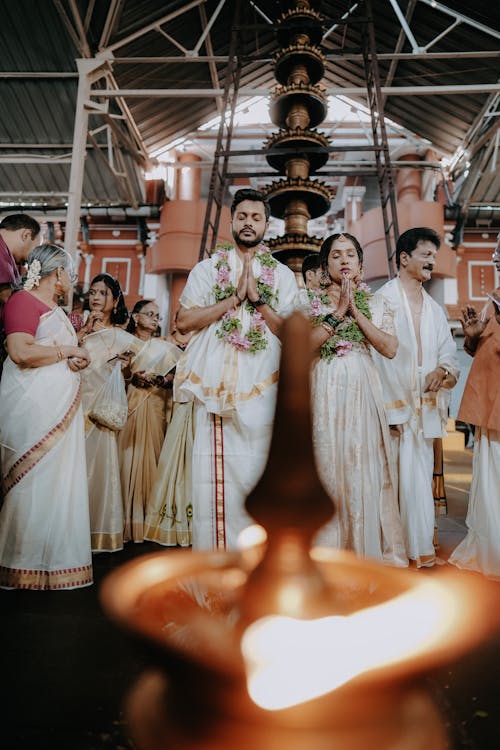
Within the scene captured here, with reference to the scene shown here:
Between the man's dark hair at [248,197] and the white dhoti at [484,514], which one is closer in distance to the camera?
Result: the man's dark hair at [248,197]

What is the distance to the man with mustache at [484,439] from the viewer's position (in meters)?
2.57

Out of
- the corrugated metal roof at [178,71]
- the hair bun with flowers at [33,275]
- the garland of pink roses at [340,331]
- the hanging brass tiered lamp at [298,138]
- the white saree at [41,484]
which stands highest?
the corrugated metal roof at [178,71]

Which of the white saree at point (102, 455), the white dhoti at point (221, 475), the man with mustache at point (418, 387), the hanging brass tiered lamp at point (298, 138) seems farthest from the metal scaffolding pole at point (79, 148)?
the white dhoti at point (221, 475)

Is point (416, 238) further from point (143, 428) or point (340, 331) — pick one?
point (143, 428)

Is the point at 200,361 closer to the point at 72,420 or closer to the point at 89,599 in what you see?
the point at 72,420

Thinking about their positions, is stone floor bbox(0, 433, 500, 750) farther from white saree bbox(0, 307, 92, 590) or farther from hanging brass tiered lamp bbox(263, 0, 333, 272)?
hanging brass tiered lamp bbox(263, 0, 333, 272)

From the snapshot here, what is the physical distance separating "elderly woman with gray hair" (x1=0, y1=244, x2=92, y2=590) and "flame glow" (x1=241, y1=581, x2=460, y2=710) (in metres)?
2.01

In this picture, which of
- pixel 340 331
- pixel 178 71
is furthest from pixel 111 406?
pixel 178 71

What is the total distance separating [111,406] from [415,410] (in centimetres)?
181

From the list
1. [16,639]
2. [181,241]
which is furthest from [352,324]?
[181,241]

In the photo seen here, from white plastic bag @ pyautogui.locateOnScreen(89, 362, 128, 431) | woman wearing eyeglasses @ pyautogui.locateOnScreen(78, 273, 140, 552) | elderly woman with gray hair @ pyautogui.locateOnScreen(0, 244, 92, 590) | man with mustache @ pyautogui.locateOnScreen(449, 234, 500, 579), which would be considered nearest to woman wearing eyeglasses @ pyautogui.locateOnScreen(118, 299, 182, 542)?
woman wearing eyeglasses @ pyautogui.locateOnScreen(78, 273, 140, 552)

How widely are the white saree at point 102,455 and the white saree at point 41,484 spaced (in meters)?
0.68

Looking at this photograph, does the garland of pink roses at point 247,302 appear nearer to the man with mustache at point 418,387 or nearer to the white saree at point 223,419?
the white saree at point 223,419

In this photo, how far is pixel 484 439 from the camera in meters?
2.68
